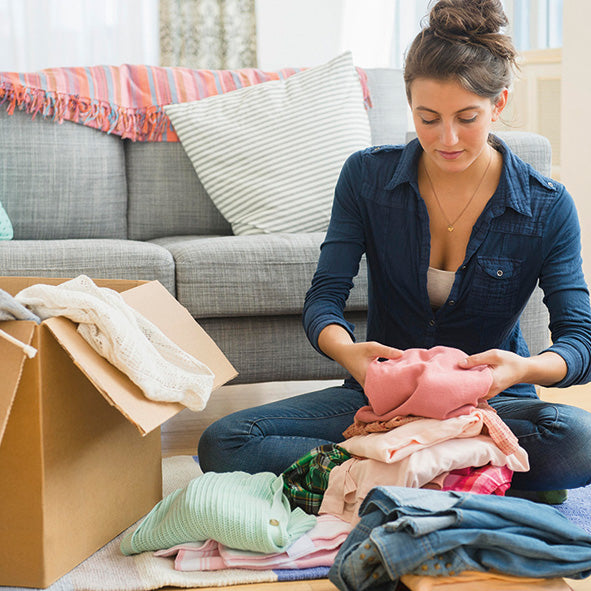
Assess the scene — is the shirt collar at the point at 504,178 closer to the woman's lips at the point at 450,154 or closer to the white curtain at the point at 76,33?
the woman's lips at the point at 450,154

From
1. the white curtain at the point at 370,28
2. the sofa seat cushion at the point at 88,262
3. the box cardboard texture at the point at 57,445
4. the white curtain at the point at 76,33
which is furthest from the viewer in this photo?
the white curtain at the point at 370,28

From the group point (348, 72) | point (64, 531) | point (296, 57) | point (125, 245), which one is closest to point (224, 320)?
point (125, 245)

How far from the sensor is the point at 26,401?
3.43 feet

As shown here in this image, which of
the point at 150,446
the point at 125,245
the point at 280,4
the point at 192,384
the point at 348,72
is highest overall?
the point at 280,4

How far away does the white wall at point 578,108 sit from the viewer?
3.17 m

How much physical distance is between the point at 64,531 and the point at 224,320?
0.77 metres

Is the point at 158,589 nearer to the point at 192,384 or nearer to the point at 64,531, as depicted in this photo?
the point at 64,531

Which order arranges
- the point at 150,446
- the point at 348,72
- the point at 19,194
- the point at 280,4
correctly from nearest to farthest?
1. the point at 150,446
2. the point at 19,194
3. the point at 348,72
4. the point at 280,4

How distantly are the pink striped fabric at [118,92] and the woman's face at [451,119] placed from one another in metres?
1.10

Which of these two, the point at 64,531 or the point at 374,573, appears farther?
the point at 64,531

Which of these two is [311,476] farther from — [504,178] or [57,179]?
[57,179]

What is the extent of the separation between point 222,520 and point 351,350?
0.33 meters

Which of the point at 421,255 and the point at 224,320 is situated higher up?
the point at 421,255

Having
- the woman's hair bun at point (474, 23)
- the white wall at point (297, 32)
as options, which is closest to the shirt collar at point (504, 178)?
the woman's hair bun at point (474, 23)
